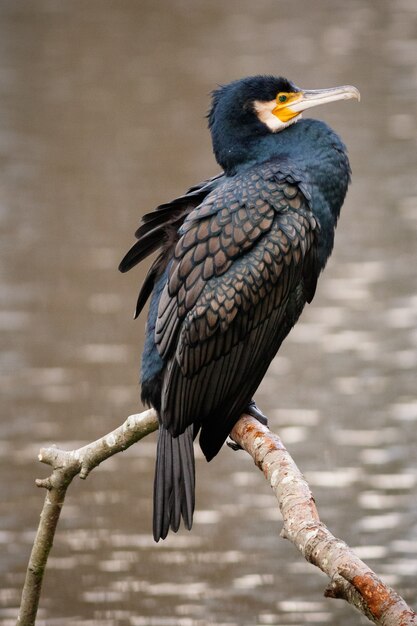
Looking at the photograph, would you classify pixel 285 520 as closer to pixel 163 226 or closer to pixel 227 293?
pixel 227 293

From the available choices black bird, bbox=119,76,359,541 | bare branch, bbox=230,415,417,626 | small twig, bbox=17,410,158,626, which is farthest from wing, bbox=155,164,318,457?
bare branch, bbox=230,415,417,626

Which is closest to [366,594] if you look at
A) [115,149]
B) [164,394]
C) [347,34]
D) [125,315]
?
[164,394]

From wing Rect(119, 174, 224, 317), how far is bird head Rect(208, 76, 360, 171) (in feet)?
0.40

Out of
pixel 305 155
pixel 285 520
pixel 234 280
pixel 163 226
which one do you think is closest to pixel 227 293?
pixel 234 280

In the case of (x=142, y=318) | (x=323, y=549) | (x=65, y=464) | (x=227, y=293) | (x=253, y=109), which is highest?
(x=142, y=318)

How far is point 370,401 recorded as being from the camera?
7.29 m

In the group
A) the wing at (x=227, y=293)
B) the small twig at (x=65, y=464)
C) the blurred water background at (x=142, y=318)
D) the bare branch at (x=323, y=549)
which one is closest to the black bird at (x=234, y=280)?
the wing at (x=227, y=293)

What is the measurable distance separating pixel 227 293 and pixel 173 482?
0.52m

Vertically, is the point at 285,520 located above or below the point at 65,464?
below

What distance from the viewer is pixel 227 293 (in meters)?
3.37

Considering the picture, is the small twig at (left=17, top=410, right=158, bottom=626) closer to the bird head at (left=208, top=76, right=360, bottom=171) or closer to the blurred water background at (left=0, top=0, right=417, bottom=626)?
the bird head at (left=208, top=76, right=360, bottom=171)

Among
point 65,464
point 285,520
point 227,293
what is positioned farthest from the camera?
point 227,293

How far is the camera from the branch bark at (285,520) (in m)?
2.22

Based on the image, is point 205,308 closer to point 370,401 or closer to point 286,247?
point 286,247
